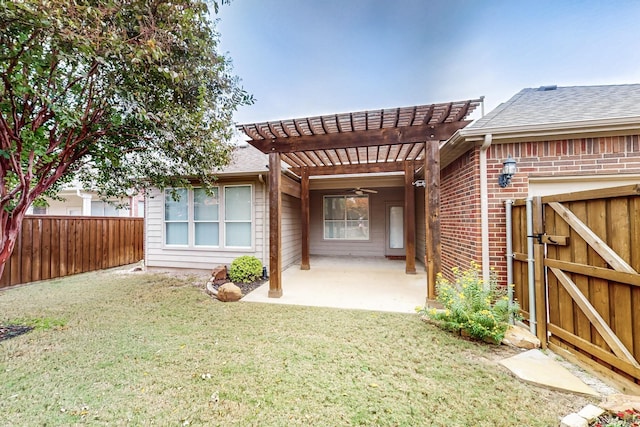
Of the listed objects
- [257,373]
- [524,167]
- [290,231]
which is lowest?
[257,373]

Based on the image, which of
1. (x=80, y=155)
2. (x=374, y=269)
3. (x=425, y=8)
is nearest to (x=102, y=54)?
(x=80, y=155)

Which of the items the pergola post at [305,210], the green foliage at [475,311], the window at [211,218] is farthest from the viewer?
the pergola post at [305,210]

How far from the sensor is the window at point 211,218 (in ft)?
21.5

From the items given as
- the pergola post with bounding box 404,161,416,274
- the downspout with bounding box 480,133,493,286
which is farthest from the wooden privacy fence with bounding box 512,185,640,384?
the pergola post with bounding box 404,161,416,274

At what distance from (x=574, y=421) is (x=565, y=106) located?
4846mm

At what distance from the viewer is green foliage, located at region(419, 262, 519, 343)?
113 inches

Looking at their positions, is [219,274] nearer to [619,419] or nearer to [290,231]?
[290,231]

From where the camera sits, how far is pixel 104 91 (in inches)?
127

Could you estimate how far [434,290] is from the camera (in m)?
3.89

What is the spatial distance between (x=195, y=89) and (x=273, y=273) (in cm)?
344

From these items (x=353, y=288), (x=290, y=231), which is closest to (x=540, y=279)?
(x=353, y=288)

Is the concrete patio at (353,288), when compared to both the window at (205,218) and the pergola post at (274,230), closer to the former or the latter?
the pergola post at (274,230)

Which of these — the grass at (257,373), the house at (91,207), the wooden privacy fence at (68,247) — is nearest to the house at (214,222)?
the wooden privacy fence at (68,247)

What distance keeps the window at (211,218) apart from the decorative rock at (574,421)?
601 cm
